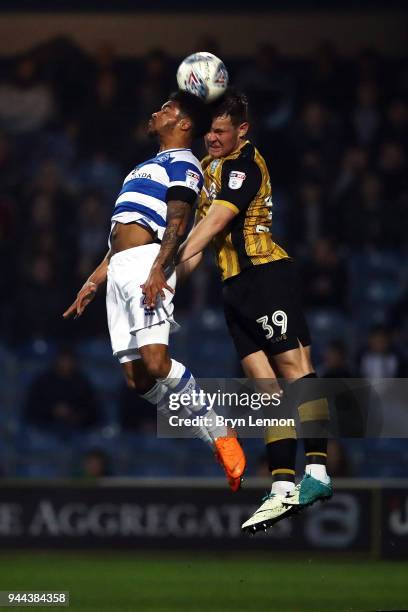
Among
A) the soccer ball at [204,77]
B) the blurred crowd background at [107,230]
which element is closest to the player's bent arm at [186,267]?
the soccer ball at [204,77]

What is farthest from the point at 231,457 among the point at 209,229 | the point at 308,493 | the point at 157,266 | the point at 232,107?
the point at 232,107

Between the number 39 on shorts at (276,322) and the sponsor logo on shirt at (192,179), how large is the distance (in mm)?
793

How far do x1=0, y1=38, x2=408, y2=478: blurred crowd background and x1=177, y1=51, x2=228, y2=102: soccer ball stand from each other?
450cm

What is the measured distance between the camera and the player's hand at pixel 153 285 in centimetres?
743

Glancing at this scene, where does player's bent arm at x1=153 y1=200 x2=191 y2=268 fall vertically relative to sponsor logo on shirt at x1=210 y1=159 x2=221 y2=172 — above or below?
below

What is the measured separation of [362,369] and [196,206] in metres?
4.48

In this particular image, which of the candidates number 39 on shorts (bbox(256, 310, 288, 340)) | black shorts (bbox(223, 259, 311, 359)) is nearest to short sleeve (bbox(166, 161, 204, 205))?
black shorts (bbox(223, 259, 311, 359))

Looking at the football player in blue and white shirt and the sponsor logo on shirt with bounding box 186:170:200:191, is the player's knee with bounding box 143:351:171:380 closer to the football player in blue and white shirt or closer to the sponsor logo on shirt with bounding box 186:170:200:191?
the football player in blue and white shirt

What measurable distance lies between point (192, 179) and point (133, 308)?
0.73 meters

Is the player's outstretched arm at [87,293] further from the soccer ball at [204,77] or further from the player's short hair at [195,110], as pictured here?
the soccer ball at [204,77]

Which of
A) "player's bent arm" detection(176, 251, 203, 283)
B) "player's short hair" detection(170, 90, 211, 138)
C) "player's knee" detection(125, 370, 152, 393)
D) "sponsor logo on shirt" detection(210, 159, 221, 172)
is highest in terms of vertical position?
"player's short hair" detection(170, 90, 211, 138)

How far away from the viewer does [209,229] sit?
7680 mm

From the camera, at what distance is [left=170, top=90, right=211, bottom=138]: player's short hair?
7.90 meters

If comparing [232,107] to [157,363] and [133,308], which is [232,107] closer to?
[133,308]
